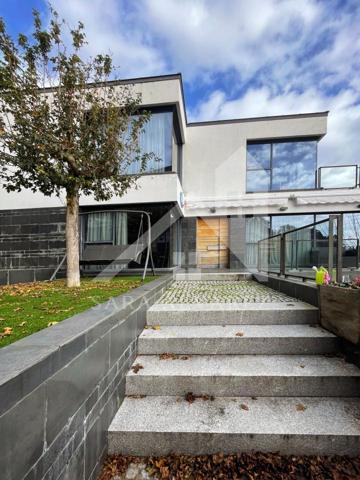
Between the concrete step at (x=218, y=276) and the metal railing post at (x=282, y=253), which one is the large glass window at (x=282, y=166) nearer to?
the concrete step at (x=218, y=276)

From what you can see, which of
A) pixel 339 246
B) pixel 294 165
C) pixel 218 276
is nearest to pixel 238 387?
pixel 339 246

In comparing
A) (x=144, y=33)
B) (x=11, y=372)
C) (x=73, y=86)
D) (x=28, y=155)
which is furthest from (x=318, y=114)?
(x=11, y=372)

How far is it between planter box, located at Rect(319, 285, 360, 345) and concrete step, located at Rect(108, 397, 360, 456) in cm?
58

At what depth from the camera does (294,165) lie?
9.98 m

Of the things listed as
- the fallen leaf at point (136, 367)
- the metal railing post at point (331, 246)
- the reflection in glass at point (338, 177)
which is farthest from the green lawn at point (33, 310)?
the reflection in glass at point (338, 177)

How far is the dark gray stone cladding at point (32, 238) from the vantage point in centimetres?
714

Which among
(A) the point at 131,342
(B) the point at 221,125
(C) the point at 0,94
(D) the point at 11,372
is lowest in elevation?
(A) the point at 131,342

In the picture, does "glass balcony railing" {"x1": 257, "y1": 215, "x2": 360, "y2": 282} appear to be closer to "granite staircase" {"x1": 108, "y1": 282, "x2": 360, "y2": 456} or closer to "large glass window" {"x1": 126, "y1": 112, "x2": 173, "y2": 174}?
"granite staircase" {"x1": 108, "y1": 282, "x2": 360, "y2": 456}

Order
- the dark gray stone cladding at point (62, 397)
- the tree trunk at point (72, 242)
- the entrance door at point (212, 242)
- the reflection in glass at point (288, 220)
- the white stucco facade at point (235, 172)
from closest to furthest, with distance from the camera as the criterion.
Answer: the dark gray stone cladding at point (62, 397) → the tree trunk at point (72, 242) → the white stucco facade at point (235, 172) → the entrance door at point (212, 242) → the reflection in glass at point (288, 220)

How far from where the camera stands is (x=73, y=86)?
132 inches

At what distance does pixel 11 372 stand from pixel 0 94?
11.6 feet

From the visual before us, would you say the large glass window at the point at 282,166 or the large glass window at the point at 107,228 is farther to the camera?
the large glass window at the point at 282,166

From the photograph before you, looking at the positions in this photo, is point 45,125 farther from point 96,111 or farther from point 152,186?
point 152,186

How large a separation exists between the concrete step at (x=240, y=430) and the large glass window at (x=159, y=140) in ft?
20.5
